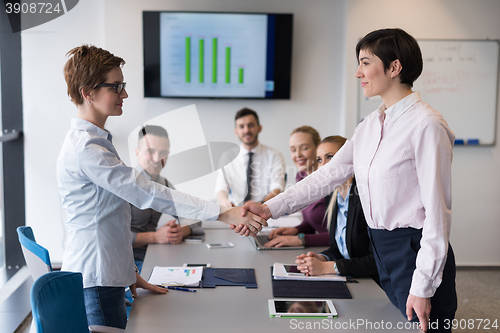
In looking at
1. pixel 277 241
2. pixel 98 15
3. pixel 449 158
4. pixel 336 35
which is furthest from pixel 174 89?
pixel 449 158

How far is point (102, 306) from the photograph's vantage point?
1.61 meters

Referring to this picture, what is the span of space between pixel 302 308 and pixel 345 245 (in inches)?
22.3

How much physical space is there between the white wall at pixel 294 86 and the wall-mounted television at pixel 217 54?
0.38 feet

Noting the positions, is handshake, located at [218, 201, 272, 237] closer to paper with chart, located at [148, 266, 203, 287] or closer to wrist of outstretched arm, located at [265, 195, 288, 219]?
wrist of outstretched arm, located at [265, 195, 288, 219]

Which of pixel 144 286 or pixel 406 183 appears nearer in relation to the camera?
pixel 406 183

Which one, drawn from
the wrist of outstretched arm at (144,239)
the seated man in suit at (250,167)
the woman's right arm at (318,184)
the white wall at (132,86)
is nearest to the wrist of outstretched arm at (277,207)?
the woman's right arm at (318,184)

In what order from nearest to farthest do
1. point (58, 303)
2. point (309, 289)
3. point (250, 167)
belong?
point (58, 303), point (309, 289), point (250, 167)

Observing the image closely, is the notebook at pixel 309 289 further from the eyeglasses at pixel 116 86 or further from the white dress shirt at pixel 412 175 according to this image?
the eyeglasses at pixel 116 86

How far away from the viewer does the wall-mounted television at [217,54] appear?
3945 mm

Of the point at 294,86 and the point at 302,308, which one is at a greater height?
the point at 294,86

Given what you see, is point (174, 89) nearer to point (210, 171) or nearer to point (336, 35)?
point (210, 171)

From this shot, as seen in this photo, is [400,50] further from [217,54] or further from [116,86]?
[217,54]

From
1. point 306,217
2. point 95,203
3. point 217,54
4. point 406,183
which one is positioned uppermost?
point 217,54

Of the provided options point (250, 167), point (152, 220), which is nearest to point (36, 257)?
point (152, 220)
